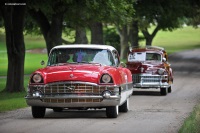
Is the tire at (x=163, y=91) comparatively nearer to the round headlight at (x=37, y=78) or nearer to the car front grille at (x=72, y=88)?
the car front grille at (x=72, y=88)

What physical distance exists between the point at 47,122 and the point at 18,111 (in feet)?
12.4

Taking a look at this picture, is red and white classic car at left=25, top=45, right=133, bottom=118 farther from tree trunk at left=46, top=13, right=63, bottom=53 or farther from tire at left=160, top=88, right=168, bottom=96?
tree trunk at left=46, top=13, right=63, bottom=53

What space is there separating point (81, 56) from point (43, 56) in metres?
55.6

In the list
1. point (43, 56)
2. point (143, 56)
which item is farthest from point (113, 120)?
point (43, 56)

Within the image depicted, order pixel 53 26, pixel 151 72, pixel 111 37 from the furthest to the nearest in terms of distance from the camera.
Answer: pixel 111 37 < pixel 53 26 < pixel 151 72

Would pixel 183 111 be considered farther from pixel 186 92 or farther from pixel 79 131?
pixel 186 92

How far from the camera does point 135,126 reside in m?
14.1

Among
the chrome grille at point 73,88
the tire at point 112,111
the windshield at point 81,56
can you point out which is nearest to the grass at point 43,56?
the tire at point 112,111

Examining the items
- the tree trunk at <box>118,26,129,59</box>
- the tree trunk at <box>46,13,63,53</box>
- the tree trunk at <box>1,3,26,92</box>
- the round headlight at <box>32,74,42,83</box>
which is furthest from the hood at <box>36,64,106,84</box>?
the tree trunk at <box>118,26,129,59</box>

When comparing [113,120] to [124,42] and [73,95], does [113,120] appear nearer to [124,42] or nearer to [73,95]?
[73,95]

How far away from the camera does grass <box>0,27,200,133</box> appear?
15.4 m

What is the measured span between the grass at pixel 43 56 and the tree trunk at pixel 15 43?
Result: 3.03 ft

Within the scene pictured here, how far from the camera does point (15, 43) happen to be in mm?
28797

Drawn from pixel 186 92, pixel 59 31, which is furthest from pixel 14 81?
pixel 186 92
